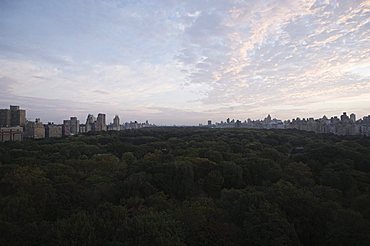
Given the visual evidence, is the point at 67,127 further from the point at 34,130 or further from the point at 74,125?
the point at 34,130

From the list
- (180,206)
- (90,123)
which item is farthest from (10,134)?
(180,206)

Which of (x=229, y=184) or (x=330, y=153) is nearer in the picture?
(x=229, y=184)

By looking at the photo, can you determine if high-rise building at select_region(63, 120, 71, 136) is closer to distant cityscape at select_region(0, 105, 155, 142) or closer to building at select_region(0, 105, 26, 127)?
distant cityscape at select_region(0, 105, 155, 142)

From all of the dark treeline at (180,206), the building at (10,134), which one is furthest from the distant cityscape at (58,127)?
the dark treeline at (180,206)

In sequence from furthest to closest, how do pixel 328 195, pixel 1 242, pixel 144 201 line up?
→ pixel 328 195 < pixel 144 201 < pixel 1 242

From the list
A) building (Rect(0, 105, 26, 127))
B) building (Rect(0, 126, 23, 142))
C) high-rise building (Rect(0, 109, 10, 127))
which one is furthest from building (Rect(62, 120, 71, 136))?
building (Rect(0, 126, 23, 142))

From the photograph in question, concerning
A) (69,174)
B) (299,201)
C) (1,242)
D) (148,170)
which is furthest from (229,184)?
(1,242)

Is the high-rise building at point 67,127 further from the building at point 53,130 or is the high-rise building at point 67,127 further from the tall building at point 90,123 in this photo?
the tall building at point 90,123

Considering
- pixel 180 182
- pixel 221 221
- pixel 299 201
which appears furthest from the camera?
pixel 180 182

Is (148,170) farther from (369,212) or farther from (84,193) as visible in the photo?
(369,212)
